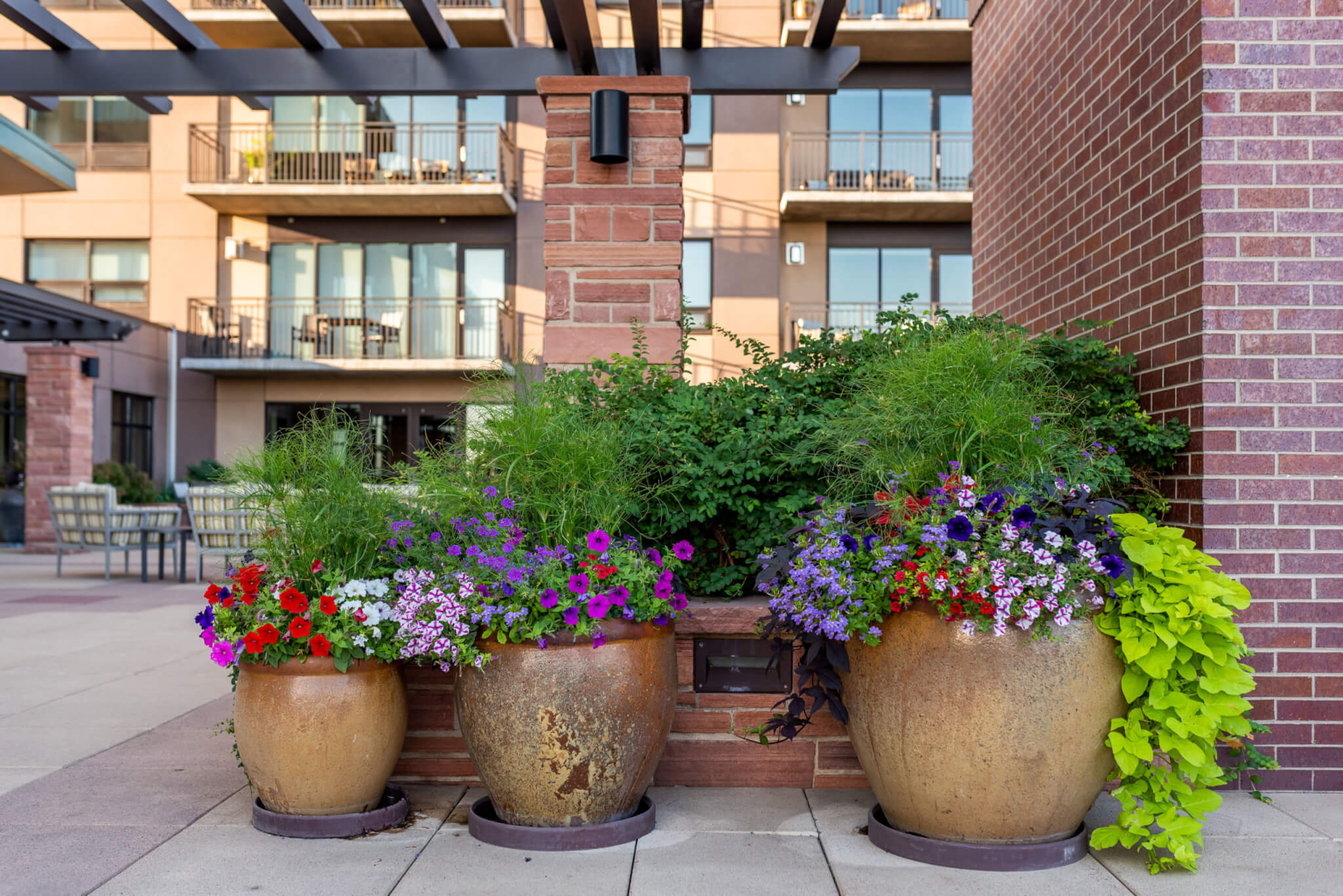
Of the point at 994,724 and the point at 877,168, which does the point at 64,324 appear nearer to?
the point at 877,168

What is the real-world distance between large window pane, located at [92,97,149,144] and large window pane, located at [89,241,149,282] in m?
1.79

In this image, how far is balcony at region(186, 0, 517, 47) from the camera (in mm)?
15844

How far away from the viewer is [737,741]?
3.45 metres

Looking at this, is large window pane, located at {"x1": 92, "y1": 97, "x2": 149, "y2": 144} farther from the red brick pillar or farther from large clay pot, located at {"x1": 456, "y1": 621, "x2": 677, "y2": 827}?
large clay pot, located at {"x1": 456, "y1": 621, "x2": 677, "y2": 827}

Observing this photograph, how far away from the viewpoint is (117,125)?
57.0 feet

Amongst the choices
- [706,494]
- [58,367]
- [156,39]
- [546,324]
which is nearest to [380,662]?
[706,494]

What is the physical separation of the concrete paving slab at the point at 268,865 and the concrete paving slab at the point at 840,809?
116 cm

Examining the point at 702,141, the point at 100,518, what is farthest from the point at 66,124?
the point at 702,141

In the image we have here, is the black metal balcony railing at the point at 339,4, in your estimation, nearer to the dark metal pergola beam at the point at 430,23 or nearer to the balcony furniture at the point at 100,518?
the balcony furniture at the point at 100,518

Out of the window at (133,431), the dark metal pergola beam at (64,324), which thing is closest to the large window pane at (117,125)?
the window at (133,431)

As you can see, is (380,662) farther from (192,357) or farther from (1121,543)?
(192,357)

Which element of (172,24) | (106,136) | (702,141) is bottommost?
(172,24)

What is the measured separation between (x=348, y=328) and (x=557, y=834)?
51.2 feet

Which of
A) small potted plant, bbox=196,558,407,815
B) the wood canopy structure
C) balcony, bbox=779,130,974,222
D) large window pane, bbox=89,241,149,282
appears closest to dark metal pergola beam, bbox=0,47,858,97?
the wood canopy structure
